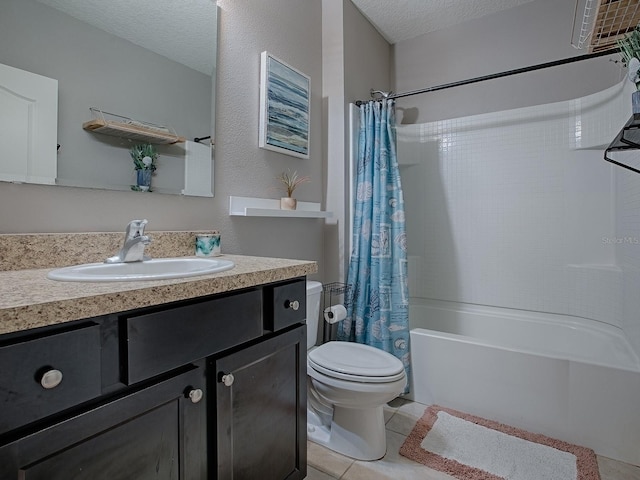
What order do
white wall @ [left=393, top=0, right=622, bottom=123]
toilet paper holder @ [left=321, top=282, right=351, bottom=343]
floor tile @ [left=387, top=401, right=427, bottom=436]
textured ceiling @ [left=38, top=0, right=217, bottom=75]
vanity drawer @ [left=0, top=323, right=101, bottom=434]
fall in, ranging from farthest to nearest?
white wall @ [left=393, top=0, right=622, bottom=123] < toilet paper holder @ [left=321, top=282, right=351, bottom=343] < floor tile @ [left=387, top=401, right=427, bottom=436] < textured ceiling @ [left=38, top=0, right=217, bottom=75] < vanity drawer @ [left=0, top=323, right=101, bottom=434]

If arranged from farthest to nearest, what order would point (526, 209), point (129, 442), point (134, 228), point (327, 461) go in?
1. point (526, 209)
2. point (327, 461)
3. point (134, 228)
4. point (129, 442)

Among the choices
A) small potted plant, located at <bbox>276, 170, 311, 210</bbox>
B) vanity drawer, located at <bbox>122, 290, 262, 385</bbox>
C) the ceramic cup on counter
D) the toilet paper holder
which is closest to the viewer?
vanity drawer, located at <bbox>122, 290, 262, 385</bbox>

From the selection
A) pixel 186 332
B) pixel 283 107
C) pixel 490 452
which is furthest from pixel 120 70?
pixel 490 452

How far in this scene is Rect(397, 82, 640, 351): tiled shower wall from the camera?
86.0 inches

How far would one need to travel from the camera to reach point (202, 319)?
85 centimetres

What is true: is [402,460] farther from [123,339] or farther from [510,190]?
[510,190]

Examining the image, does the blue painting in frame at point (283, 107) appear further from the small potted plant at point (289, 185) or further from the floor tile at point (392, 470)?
the floor tile at point (392, 470)

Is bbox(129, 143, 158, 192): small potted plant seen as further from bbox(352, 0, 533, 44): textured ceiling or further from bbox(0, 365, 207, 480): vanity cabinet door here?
bbox(352, 0, 533, 44): textured ceiling

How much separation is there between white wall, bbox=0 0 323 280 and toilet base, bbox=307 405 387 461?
2.95 ft

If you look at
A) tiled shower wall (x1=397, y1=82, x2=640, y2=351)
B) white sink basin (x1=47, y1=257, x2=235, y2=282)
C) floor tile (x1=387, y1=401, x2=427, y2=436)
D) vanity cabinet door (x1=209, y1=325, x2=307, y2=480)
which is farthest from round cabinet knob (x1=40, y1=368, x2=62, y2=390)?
tiled shower wall (x1=397, y1=82, x2=640, y2=351)

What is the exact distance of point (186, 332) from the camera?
815 millimetres

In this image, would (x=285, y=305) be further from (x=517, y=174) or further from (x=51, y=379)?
(x=517, y=174)

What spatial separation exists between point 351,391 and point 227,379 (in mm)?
757

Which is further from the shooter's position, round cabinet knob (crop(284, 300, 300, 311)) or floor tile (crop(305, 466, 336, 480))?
floor tile (crop(305, 466, 336, 480))
